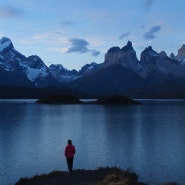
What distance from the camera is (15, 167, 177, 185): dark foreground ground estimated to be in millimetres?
30797

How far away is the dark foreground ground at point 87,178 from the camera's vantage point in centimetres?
3080

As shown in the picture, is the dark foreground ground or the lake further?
the lake

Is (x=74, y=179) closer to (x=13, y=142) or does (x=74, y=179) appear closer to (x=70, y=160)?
(x=70, y=160)

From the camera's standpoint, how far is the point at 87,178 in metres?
33.4

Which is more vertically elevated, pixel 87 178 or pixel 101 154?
pixel 87 178

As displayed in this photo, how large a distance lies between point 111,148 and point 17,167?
17801 millimetres

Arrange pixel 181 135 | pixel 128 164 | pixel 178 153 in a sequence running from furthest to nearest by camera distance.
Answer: pixel 181 135
pixel 178 153
pixel 128 164

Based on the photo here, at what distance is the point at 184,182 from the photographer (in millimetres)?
37531

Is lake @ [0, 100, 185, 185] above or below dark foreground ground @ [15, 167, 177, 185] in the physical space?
below

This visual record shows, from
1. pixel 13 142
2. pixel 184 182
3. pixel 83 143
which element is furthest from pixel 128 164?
pixel 13 142

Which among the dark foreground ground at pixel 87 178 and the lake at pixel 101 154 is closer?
Result: the dark foreground ground at pixel 87 178

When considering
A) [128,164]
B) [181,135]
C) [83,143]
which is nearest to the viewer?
[128,164]

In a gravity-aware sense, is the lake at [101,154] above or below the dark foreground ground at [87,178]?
below

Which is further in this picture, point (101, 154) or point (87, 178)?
point (101, 154)
